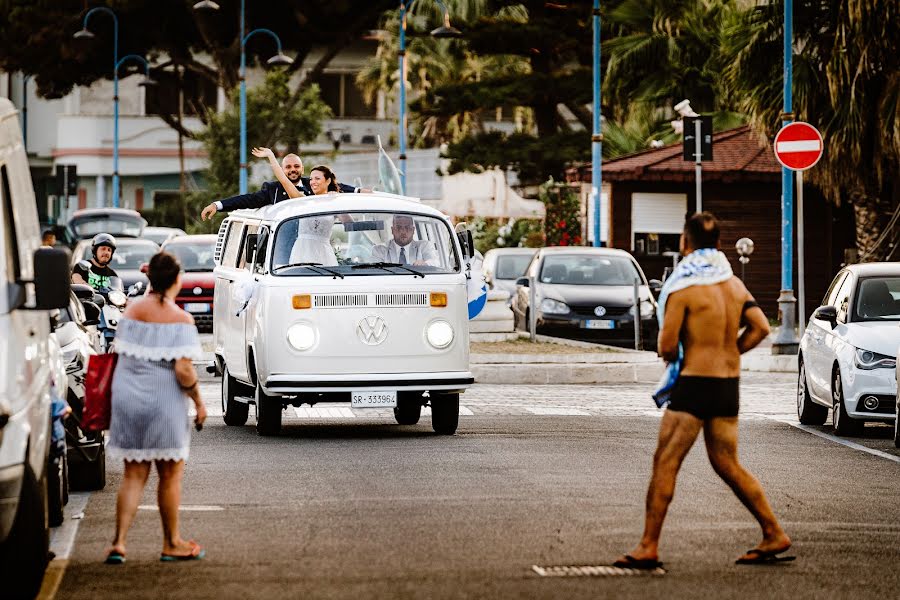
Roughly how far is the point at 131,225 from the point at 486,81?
1085 cm

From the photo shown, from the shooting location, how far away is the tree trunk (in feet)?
108

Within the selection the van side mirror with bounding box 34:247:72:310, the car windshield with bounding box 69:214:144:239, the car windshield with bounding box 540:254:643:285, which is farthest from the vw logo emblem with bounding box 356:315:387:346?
the car windshield with bounding box 69:214:144:239

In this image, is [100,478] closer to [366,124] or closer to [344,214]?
[344,214]

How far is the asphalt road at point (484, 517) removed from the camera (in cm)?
895

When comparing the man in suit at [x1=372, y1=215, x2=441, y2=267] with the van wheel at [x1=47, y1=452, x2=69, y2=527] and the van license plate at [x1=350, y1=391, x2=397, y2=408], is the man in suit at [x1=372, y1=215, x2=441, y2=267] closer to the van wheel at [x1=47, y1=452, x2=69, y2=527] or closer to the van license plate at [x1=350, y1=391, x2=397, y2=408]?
the van license plate at [x1=350, y1=391, x2=397, y2=408]

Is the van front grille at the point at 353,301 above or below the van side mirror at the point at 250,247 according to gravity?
Result: below

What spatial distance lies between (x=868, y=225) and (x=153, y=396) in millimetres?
25731

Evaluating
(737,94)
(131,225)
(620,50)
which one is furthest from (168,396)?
(131,225)

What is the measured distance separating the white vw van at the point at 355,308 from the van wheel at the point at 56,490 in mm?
4583

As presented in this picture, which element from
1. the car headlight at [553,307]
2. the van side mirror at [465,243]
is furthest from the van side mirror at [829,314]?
the car headlight at [553,307]

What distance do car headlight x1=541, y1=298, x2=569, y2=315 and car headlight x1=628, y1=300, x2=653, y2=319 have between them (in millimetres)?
967

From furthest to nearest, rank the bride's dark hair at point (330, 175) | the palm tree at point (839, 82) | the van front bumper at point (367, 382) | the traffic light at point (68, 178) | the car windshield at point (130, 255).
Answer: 1. the traffic light at point (68, 178)
2. the car windshield at point (130, 255)
3. the palm tree at point (839, 82)
4. the bride's dark hair at point (330, 175)
5. the van front bumper at point (367, 382)

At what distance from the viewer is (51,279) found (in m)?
8.29

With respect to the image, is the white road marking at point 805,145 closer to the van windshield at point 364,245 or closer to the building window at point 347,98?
the van windshield at point 364,245
